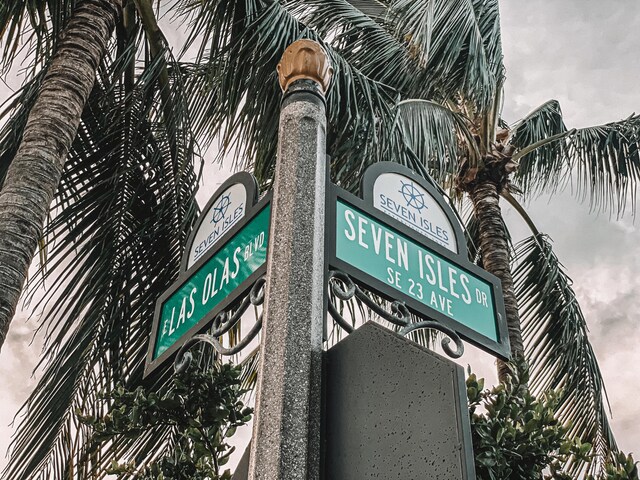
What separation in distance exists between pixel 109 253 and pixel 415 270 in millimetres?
4341

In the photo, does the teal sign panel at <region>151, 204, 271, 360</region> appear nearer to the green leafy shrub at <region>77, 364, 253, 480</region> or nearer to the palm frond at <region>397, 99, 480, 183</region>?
the green leafy shrub at <region>77, 364, 253, 480</region>

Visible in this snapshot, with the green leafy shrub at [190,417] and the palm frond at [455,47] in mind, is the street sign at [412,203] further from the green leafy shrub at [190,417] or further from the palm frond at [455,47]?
the palm frond at [455,47]

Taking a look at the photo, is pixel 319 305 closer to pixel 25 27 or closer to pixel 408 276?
pixel 408 276

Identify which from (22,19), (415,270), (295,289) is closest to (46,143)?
(22,19)

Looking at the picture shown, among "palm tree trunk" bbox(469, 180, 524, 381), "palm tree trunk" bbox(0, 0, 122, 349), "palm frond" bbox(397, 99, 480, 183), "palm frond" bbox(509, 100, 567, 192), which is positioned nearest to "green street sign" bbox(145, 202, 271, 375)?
"palm tree trunk" bbox(0, 0, 122, 349)

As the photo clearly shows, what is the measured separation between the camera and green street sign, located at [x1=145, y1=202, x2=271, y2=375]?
2.18 meters

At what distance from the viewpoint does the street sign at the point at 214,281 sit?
7.16 feet

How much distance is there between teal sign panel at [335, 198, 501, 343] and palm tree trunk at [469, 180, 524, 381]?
15.3 ft

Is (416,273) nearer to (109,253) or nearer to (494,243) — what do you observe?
(109,253)

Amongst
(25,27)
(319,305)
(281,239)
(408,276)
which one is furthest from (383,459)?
(25,27)

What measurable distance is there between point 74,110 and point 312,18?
3843 mm

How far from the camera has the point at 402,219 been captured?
246 cm

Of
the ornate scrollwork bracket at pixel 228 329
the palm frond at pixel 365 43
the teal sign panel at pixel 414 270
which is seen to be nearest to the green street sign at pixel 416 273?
the teal sign panel at pixel 414 270

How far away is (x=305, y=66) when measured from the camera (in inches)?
88.8
